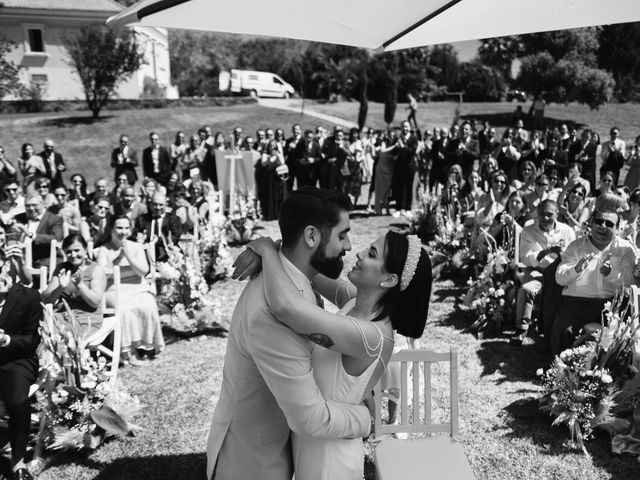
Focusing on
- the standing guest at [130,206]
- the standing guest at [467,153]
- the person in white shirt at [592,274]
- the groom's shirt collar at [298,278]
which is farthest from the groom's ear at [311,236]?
the standing guest at [467,153]

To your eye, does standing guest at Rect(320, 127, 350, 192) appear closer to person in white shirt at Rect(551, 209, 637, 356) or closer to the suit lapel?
person in white shirt at Rect(551, 209, 637, 356)

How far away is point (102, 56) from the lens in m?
25.8

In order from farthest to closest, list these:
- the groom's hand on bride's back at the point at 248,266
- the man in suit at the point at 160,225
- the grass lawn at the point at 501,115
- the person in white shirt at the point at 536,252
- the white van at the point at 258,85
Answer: the white van at the point at 258,85, the grass lawn at the point at 501,115, the man in suit at the point at 160,225, the person in white shirt at the point at 536,252, the groom's hand on bride's back at the point at 248,266

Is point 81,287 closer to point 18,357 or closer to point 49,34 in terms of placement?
point 18,357

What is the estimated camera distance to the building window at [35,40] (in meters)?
34.8

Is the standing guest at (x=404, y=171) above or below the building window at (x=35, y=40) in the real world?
below

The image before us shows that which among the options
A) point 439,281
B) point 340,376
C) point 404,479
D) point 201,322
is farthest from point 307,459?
point 439,281

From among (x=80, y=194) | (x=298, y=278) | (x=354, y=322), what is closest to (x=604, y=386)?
(x=354, y=322)

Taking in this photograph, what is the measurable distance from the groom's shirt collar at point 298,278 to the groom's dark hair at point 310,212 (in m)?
0.08

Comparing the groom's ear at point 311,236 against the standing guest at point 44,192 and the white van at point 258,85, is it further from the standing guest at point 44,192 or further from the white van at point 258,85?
the white van at point 258,85

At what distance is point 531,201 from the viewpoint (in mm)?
8227

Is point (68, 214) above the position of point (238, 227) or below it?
above

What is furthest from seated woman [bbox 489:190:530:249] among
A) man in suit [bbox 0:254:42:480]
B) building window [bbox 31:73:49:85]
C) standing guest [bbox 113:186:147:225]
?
building window [bbox 31:73:49:85]

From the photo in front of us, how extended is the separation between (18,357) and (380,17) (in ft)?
11.3
